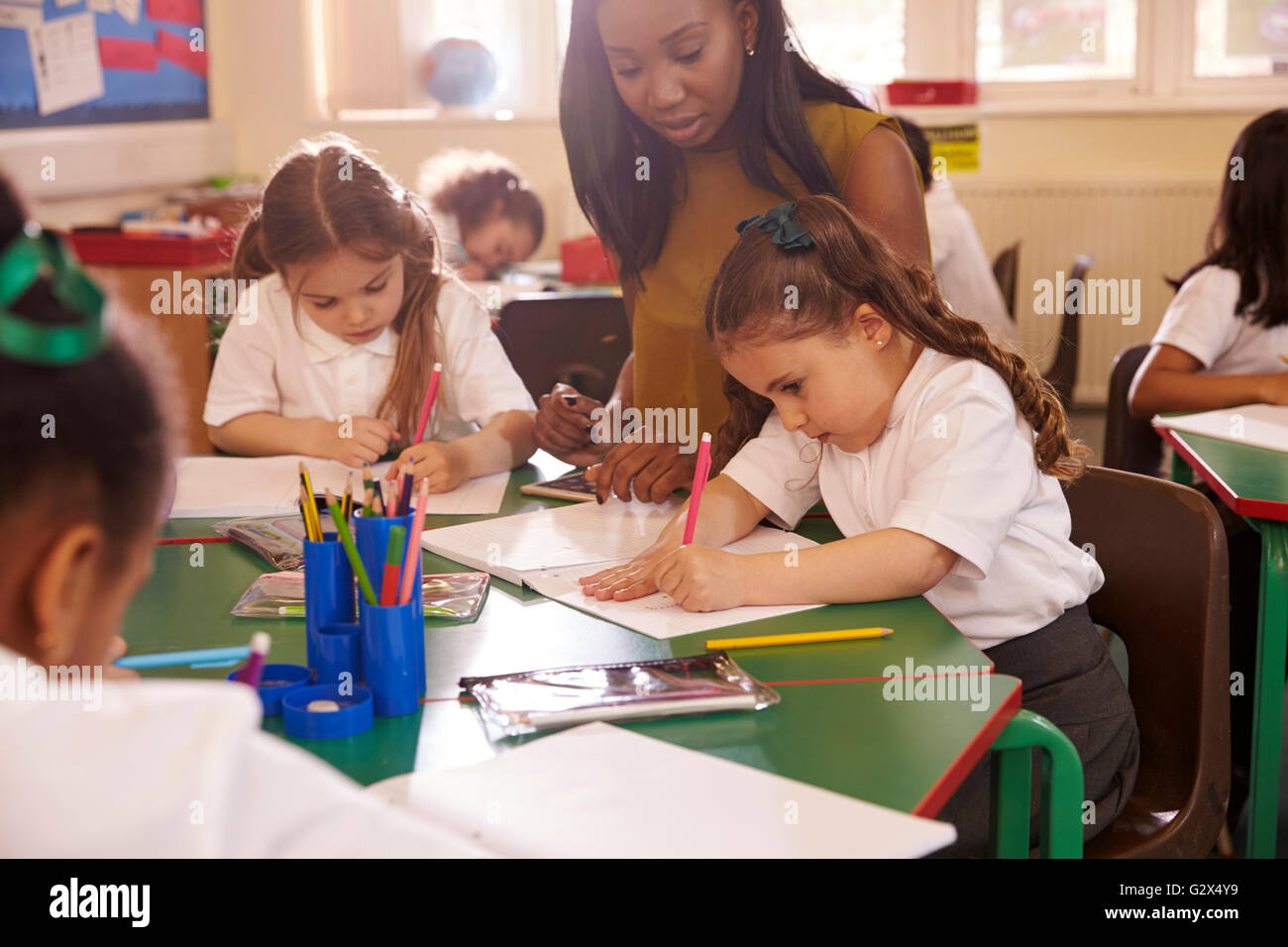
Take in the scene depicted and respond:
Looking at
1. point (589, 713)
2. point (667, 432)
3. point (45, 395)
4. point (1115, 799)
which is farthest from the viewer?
point (667, 432)

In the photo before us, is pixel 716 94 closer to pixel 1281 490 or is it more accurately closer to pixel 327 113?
pixel 1281 490

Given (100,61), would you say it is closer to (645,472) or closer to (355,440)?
(355,440)

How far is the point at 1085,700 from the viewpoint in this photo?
1336 millimetres

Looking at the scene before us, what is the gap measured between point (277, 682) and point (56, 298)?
55cm

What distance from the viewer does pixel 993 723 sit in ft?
3.14

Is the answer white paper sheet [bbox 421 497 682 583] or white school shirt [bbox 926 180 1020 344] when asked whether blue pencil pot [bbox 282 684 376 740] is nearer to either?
white paper sheet [bbox 421 497 682 583]

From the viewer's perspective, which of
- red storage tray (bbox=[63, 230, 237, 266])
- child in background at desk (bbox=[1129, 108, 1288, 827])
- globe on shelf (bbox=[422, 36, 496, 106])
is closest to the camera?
child in background at desk (bbox=[1129, 108, 1288, 827])

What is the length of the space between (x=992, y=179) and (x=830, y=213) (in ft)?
13.5

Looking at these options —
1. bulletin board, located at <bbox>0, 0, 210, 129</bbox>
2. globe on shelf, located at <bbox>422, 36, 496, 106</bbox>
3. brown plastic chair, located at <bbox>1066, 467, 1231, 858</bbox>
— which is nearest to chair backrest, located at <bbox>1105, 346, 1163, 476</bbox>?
brown plastic chair, located at <bbox>1066, 467, 1231, 858</bbox>

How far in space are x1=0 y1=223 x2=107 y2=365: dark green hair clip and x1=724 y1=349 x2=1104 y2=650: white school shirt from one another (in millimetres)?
874

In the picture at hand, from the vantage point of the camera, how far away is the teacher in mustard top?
1.59 m

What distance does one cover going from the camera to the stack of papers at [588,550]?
3.90 feet

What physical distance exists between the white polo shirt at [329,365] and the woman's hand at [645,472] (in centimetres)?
41
